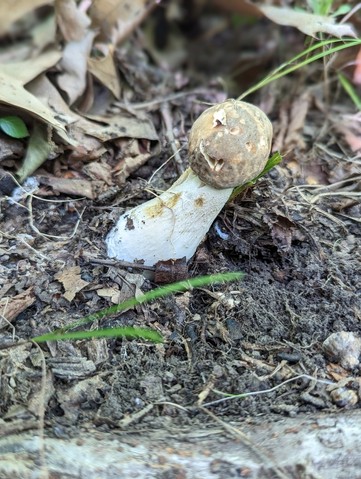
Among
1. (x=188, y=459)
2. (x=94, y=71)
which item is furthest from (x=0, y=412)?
(x=94, y=71)

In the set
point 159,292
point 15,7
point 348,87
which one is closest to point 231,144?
point 159,292

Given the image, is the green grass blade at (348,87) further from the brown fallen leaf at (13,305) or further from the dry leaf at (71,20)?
the brown fallen leaf at (13,305)

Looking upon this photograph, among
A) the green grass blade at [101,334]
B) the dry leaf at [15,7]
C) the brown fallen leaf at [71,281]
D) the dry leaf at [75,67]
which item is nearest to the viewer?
the green grass blade at [101,334]

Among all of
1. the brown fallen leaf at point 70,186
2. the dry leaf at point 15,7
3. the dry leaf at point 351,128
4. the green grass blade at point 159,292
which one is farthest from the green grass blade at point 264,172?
the dry leaf at point 15,7

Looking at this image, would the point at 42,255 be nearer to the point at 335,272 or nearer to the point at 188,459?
the point at 188,459

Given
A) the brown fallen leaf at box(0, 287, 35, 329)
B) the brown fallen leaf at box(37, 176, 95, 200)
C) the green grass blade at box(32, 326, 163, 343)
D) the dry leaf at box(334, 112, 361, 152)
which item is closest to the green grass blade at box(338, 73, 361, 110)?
the dry leaf at box(334, 112, 361, 152)

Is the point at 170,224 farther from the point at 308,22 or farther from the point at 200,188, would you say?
the point at 308,22
